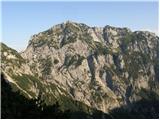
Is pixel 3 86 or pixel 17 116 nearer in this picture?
pixel 17 116

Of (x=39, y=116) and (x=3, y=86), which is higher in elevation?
(x=3, y=86)

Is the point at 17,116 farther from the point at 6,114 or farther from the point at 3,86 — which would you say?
the point at 3,86

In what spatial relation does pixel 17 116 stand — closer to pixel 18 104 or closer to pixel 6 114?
pixel 6 114

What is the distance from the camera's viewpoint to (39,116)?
1635 inches

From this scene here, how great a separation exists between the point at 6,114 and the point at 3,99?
877 centimetres

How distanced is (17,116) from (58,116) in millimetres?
6700

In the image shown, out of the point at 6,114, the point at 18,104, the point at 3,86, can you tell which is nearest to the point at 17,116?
the point at 6,114

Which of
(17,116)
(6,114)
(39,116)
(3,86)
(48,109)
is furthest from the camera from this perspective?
(3,86)

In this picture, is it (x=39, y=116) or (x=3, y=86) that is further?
(x=3, y=86)

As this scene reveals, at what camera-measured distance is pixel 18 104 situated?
144 ft

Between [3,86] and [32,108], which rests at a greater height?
[3,86]

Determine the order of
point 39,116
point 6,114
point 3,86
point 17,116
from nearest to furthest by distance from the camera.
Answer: point 6,114
point 17,116
point 39,116
point 3,86

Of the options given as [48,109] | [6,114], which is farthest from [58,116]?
[6,114]

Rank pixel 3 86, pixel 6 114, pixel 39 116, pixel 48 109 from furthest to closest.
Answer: pixel 3 86 → pixel 48 109 → pixel 39 116 → pixel 6 114
